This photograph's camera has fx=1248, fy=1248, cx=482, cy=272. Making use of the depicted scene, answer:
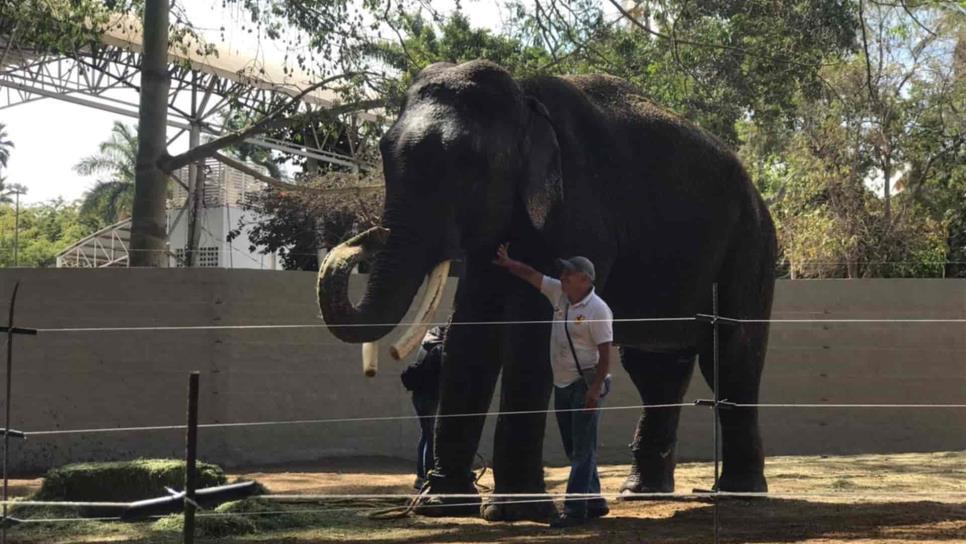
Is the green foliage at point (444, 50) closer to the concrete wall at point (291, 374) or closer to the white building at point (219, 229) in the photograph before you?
the concrete wall at point (291, 374)

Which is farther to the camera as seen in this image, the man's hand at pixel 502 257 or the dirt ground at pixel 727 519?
the man's hand at pixel 502 257

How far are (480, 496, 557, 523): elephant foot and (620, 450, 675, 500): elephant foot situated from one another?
2.24 m

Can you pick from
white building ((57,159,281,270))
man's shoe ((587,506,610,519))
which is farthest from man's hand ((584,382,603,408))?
white building ((57,159,281,270))

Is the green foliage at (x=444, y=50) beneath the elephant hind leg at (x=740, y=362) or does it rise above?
above

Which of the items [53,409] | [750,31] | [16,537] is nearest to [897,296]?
[750,31]

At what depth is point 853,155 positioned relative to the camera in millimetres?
25609

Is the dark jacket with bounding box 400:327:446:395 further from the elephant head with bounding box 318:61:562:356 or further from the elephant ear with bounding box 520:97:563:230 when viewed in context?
the elephant ear with bounding box 520:97:563:230

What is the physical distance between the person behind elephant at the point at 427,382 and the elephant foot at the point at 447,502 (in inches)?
50.0

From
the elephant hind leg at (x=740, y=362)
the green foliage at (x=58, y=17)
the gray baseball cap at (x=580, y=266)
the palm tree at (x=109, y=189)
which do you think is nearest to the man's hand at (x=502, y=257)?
→ the gray baseball cap at (x=580, y=266)

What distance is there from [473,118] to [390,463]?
21.3 feet

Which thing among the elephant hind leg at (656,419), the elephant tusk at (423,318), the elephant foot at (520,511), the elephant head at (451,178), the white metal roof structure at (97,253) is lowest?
the elephant foot at (520,511)

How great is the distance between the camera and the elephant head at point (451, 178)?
7.27 meters

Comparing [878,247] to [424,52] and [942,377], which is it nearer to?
[942,377]

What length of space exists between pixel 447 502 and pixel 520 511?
0.60 m
